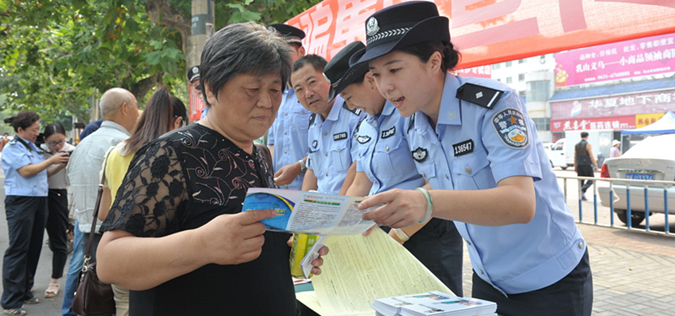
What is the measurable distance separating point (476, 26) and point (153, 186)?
99.5 inches

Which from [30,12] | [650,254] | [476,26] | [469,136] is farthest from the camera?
[30,12]

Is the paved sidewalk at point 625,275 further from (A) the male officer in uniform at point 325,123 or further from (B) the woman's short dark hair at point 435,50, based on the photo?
(B) the woman's short dark hair at point 435,50

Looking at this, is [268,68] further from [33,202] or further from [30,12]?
[30,12]

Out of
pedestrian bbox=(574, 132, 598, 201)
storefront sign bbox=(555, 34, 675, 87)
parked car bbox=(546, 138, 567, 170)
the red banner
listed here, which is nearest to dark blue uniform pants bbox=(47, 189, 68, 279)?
the red banner

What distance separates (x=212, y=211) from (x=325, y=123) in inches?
84.6

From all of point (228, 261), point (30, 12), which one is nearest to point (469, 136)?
point (228, 261)

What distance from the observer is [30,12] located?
Result: 9.03 metres

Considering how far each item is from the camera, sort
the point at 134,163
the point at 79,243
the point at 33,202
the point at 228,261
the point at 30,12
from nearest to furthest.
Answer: the point at 228,261 → the point at 134,163 → the point at 79,243 → the point at 33,202 → the point at 30,12

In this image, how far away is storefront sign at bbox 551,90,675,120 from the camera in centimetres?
2689

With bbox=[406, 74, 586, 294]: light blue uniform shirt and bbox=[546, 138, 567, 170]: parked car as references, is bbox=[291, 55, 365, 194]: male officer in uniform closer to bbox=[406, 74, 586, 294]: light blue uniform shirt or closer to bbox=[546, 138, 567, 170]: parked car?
bbox=[406, 74, 586, 294]: light blue uniform shirt

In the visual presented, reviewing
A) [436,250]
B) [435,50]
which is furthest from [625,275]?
[435,50]

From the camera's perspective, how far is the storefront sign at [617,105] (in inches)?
1059

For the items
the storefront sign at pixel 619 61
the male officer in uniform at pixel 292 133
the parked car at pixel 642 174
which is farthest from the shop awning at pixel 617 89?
the male officer in uniform at pixel 292 133

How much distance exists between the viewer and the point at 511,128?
1647 mm
